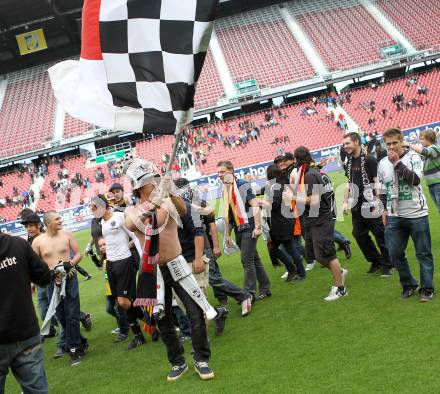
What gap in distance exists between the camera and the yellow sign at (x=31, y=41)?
44.2 m

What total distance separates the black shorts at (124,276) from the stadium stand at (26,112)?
36.3 meters

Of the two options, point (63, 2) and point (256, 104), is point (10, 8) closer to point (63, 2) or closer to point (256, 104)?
point (63, 2)

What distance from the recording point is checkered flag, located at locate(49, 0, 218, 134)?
145 inches

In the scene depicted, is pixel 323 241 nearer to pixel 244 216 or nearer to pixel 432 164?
pixel 244 216

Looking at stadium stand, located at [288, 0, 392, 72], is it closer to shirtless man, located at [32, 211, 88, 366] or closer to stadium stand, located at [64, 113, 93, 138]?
stadium stand, located at [64, 113, 93, 138]

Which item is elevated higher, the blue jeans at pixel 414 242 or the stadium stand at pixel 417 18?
the stadium stand at pixel 417 18

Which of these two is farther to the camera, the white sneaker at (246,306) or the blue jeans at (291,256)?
the blue jeans at (291,256)

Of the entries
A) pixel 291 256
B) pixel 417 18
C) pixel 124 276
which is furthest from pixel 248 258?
pixel 417 18

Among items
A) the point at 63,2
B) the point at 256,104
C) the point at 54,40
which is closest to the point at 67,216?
the point at 256,104

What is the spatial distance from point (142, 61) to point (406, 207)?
3.18 meters

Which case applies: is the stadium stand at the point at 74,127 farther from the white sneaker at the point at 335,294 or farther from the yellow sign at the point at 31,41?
the white sneaker at the point at 335,294

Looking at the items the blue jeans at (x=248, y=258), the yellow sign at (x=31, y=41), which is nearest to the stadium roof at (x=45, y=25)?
the yellow sign at (x=31, y=41)

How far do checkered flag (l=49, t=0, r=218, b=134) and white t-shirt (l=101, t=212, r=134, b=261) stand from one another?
2.44 meters

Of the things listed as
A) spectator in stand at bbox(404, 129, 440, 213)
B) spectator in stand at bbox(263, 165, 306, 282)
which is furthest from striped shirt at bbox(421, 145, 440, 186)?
spectator in stand at bbox(263, 165, 306, 282)
